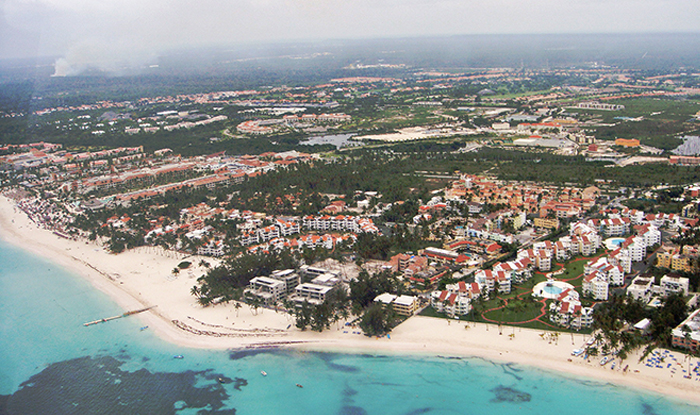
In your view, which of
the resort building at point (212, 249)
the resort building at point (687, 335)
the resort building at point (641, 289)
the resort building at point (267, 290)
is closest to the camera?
the resort building at point (687, 335)

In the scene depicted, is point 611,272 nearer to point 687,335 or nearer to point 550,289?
point 550,289

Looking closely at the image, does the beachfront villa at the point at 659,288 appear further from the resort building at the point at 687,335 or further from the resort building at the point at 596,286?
the resort building at the point at 687,335

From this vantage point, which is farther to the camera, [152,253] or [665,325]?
[152,253]

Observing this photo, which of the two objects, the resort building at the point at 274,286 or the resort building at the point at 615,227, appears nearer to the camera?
the resort building at the point at 274,286

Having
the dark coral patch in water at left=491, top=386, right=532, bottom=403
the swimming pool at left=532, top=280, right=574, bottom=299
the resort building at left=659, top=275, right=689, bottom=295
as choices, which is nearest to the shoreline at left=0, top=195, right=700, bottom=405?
the dark coral patch in water at left=491, top=386, right=532, bottom=403

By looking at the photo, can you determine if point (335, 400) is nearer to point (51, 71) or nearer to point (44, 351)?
point (44, 351)

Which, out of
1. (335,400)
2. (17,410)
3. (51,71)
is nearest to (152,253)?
(17,410)

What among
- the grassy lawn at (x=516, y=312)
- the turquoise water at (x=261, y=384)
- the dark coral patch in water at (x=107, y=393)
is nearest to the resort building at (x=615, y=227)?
the grassy lawn at (x=516, y=312)
